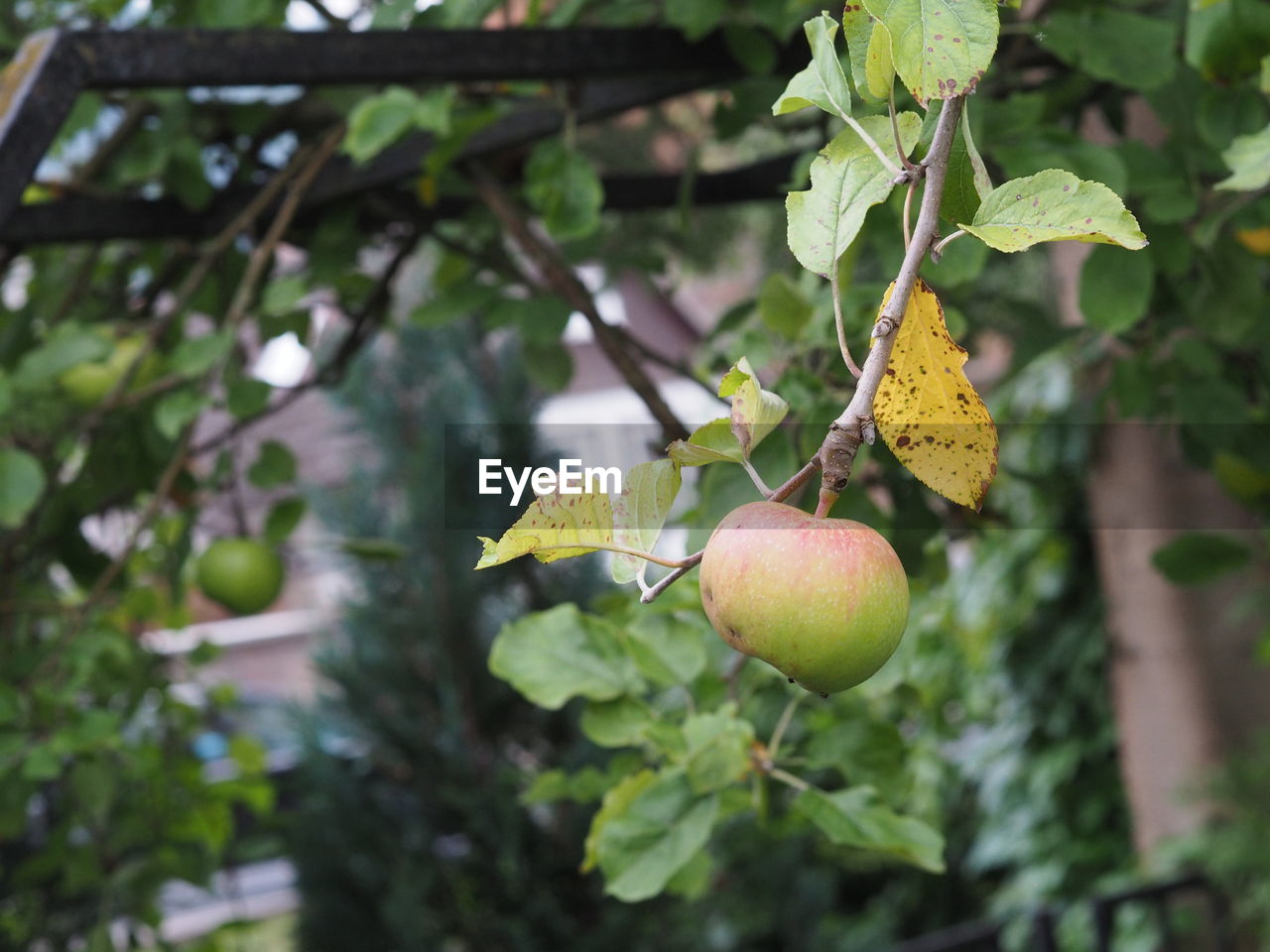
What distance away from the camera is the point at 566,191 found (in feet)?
3.45

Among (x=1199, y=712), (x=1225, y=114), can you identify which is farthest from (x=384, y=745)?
(x=1225, y=114)

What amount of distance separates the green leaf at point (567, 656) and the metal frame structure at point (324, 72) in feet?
1.28

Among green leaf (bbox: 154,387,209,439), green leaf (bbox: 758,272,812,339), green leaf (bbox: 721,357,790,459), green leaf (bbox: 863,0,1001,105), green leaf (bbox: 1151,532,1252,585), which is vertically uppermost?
green leaf (bbox: 863,0,1001,105)

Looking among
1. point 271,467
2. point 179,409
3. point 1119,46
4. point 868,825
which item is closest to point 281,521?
point 271,467

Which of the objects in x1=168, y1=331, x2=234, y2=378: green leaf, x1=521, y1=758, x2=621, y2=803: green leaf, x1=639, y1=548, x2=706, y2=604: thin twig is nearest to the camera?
x1=639, y1=548, x2=706, y2=604: thin twig

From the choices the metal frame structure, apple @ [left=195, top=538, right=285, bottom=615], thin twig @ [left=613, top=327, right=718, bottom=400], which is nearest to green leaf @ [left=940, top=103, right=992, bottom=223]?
→ the metal frame structure

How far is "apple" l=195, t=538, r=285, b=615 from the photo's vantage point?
1.33m

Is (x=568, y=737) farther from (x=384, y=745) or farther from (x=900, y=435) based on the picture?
(x=900, y=435)

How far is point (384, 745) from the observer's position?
231cm

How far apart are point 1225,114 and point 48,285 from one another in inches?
49.6

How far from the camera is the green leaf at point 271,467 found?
1.37 meters

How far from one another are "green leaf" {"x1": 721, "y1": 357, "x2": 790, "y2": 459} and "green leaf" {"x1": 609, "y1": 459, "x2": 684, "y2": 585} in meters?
0.02

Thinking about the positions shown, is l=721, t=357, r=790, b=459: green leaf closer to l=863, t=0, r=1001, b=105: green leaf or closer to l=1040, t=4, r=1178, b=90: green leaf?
l=863, t=0, r=1001, b=105: green leaf

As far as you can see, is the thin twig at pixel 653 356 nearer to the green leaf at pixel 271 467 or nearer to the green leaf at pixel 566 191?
the green leaf at pixel 566 191
